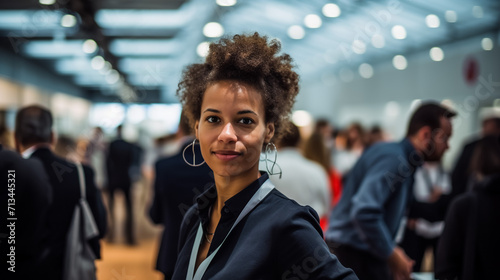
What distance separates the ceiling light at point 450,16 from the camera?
23.1 feet

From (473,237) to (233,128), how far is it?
1256 millimetres

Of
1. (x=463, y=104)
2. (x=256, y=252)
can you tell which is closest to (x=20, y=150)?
(x=256, y=252)

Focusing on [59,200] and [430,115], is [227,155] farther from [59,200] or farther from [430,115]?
[430,115]

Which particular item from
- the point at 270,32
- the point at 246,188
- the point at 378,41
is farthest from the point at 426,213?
the point at 378,41

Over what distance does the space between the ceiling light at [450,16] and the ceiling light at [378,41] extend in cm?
194

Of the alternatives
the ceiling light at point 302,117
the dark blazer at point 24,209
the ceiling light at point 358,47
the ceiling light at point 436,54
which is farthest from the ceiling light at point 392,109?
the dark blazer at point 24,209

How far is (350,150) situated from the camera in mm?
5637

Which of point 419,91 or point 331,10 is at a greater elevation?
point 331,10

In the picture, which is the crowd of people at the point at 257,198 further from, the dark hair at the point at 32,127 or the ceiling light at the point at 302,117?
the ceiling light at the point at 302,117

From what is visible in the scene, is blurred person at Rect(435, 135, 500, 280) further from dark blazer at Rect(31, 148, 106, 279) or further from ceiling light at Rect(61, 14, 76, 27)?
ceiling light at Rect(61, 14, 76, 27)

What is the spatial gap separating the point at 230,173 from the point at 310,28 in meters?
9.20

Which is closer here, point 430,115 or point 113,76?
point 430,115

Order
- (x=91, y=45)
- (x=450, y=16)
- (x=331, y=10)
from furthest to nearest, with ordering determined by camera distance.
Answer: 1. (x=331, y=10)
2. (x=450, y=16)
3. (x=91, y=45)

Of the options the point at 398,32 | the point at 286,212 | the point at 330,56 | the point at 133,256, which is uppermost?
the point at 330,56
